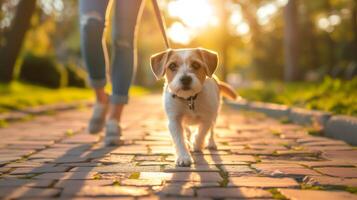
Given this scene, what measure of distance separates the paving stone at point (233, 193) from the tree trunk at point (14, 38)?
15840 millimetres

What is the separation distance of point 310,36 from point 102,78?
4572 centimetres

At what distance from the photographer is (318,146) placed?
5.59 m

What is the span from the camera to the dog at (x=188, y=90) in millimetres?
4754

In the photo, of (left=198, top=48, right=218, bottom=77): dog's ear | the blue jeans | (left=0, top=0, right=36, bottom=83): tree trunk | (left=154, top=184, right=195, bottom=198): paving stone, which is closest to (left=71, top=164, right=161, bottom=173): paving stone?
(left=154, top=184, right=195, bottom=198): paving stone

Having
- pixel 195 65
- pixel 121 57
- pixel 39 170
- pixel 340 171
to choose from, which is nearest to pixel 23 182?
pixel 39 170

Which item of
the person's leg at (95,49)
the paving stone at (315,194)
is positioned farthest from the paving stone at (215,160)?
the person's leg at (95,49)

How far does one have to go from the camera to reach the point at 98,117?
238 inches

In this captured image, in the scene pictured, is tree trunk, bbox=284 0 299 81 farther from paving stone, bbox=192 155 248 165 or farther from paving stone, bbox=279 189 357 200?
paving stone, bbox=279 189 357 200

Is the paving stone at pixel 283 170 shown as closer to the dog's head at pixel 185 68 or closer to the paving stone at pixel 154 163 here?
the paving stone at pixel 154 163

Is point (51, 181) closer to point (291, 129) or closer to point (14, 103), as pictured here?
point (291, 129)

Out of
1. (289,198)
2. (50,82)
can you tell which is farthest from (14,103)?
(50,82)

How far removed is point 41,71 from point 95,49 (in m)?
17.6

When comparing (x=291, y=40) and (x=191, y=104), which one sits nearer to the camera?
(x=191, y=104)

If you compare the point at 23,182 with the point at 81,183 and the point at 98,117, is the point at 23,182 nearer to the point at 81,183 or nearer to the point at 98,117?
the point at 81,183
